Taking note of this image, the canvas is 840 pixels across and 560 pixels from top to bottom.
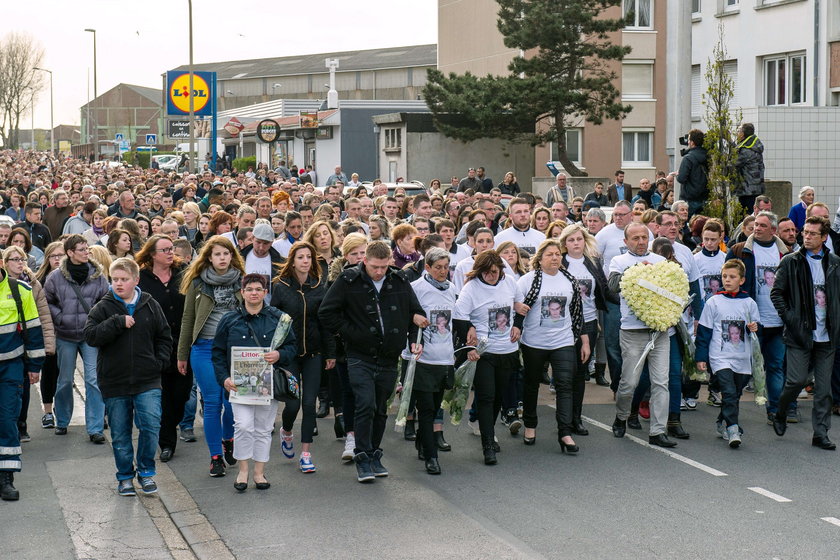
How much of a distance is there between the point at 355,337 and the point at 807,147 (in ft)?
62.4

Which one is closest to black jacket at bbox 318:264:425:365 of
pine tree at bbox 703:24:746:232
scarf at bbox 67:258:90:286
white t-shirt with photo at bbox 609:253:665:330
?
white t-shirt with photo at bbox 609:253:665:330

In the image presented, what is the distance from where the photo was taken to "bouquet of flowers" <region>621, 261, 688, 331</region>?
10.3 meters

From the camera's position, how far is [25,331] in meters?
8.93

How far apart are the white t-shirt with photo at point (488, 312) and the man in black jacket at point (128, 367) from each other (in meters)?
2.49

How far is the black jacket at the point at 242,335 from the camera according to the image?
29.1 feet

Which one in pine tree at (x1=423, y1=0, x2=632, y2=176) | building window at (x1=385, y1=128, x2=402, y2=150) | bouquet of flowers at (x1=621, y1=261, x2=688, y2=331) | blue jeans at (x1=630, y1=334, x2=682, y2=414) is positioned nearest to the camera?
bouquet of flowers at (x1=621, y1=261, x2=688, y2=331)

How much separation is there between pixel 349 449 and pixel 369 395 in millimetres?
879

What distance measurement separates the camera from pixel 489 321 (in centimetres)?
978

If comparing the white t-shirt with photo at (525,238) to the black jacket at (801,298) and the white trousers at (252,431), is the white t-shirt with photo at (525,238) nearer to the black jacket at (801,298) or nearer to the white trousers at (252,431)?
the black jacket at (801,298)

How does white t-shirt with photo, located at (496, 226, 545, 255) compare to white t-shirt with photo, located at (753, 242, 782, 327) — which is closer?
white t-shirt with photo, located at (753, 242, 782, 327)

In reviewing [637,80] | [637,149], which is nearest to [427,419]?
[637,80]

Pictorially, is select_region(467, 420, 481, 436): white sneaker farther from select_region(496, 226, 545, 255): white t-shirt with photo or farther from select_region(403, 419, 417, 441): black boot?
select_region(496, 226, 545, 255): white t-shirt with photo

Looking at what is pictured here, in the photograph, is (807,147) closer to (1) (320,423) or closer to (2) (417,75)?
(1) (320,423)

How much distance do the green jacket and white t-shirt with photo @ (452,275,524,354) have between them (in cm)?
185
